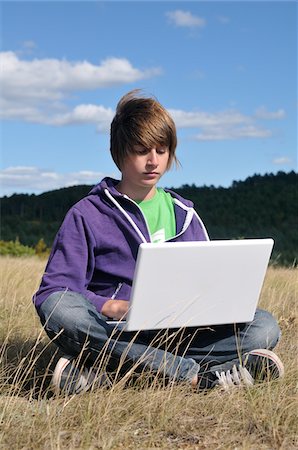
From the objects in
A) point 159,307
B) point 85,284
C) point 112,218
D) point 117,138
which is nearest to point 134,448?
point 159,307

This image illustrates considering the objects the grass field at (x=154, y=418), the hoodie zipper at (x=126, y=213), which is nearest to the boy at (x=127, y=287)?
the hoodie zipper at (x=126, y=213)

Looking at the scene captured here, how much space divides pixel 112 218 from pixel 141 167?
273 mm

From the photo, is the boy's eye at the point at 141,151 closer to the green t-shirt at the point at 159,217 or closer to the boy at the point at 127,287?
the boy at the point at 127,287

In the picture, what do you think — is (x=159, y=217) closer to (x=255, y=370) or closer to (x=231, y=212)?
(x=255, y=370)

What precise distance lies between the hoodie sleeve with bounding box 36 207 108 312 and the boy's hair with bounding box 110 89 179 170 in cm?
38

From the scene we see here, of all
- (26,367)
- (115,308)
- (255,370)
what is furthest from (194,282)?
(26,367)

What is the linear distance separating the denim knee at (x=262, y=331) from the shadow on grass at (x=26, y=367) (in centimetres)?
91

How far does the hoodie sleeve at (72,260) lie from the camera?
10.9 ft

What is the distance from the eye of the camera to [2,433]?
2676 mm

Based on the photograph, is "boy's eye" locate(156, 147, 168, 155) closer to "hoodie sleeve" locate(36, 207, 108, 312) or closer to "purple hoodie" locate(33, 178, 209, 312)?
"purple hoodie" locate(33, 178, 209, 312)

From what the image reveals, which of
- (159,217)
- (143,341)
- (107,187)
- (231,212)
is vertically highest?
(107,187)

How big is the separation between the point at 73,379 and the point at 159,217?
87 centimetres

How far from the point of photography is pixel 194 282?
301 cm

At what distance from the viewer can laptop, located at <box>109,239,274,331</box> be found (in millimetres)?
2898
